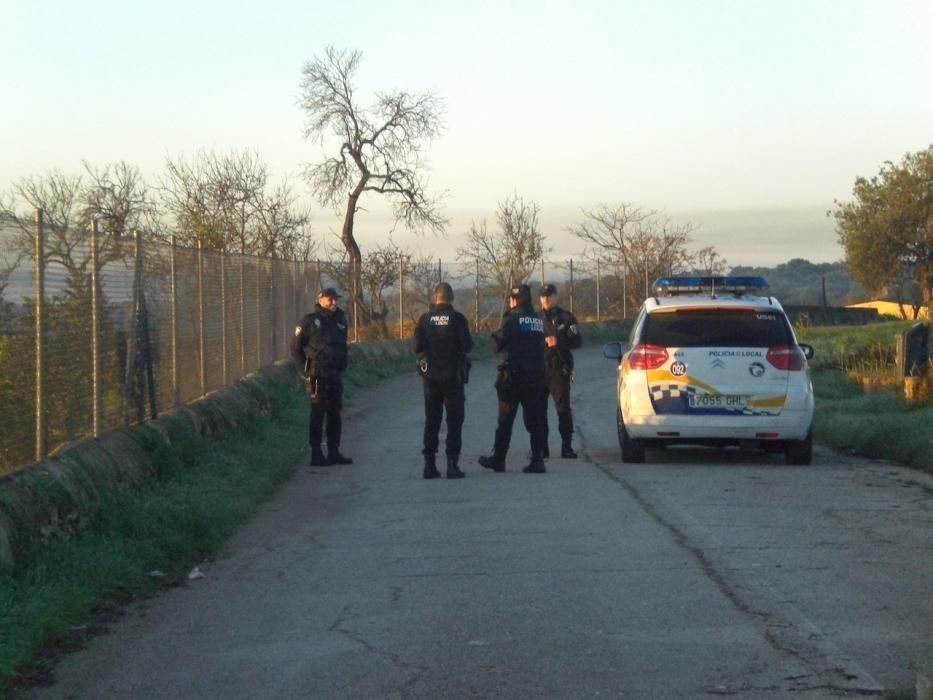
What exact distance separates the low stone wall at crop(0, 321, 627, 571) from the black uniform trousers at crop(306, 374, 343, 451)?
0.90 metres

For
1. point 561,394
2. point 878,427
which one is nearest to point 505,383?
point 561,394

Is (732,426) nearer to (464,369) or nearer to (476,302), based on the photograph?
(464,369)

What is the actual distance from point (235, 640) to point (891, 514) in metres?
5.70

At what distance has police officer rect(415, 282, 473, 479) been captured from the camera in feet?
44.0

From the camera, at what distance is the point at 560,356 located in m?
15.0

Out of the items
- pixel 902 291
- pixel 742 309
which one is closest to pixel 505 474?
pixel 742 309

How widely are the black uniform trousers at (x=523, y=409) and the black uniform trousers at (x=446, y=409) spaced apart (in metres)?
0.45

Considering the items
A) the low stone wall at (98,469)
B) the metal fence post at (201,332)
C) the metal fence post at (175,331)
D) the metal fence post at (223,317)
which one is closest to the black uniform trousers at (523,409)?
the low stone wall at (98,469)

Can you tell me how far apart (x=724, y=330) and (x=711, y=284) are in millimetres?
1615

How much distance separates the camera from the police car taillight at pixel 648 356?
13.8 m

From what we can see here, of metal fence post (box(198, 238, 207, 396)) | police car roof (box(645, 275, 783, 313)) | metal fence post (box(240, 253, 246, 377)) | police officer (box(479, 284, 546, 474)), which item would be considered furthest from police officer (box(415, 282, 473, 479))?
metal fence post (box(240, 253, 246, 377))

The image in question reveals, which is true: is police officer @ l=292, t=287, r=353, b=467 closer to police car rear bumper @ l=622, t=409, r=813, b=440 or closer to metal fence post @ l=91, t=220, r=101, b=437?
police car rear bumper @ l=622, t=409, r=813, b=440

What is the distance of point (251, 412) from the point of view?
16344 millimetres

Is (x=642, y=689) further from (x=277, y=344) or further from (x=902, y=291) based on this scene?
(x=902, y=291)
